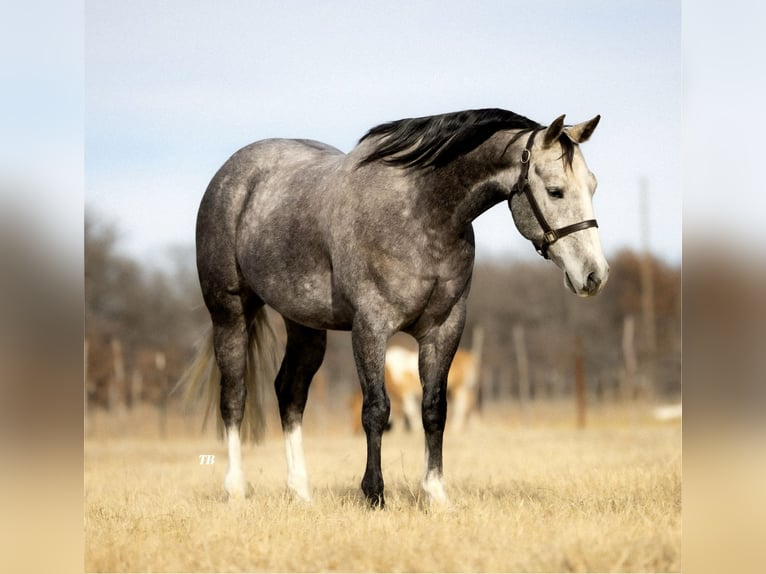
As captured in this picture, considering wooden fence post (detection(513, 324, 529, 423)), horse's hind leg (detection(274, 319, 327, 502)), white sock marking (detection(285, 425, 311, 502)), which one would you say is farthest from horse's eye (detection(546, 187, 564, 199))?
wooden fence post (detection(513, 324, 529, 423))

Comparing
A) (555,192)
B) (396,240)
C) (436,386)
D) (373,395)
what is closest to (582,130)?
(555,192)

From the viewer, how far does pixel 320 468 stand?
425 inches

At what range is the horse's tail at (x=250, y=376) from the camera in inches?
326

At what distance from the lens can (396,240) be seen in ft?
21.0

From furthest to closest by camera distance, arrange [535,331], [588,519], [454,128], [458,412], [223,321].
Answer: [535,331], [458,412], [223,321], [454,128], [588,519]

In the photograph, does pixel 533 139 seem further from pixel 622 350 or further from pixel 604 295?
pixel 604 295

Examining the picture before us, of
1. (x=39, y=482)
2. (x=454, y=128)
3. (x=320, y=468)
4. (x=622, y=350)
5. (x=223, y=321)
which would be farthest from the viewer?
(x=622, y=350)

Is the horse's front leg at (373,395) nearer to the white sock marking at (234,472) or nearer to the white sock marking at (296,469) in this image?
the white sock marking at (296,469)

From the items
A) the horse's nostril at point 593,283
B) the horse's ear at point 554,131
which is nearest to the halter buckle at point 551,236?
the horse's nostril at point 593,283

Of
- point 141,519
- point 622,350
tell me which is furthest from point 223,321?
point 622,350

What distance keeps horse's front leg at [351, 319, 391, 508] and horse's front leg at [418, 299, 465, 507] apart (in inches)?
13.6

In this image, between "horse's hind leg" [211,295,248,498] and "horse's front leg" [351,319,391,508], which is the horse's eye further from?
"horse's hind leg" [211,295,248,498]

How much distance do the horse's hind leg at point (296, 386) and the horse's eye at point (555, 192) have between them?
2.67 metres

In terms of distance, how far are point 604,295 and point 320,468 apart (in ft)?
97.8
